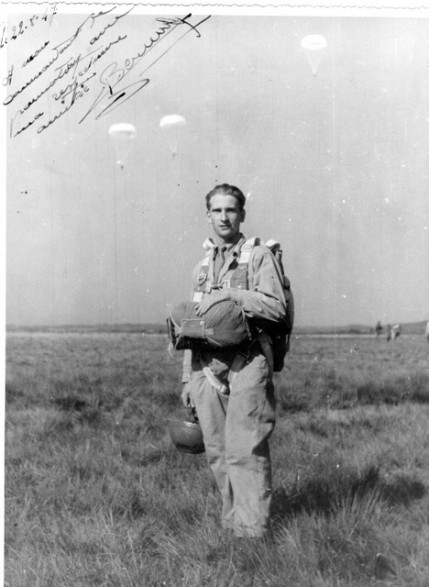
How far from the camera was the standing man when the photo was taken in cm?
386

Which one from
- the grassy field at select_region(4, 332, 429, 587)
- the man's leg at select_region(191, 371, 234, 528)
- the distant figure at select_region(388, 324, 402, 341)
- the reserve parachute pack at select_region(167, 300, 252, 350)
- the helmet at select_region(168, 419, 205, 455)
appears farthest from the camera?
the distant figure at select_region(388, 324, 402, 341)

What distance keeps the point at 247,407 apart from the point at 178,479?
1445 millimetres

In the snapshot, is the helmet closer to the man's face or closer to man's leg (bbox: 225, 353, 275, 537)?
man's leg (bbox: 225, 353, 275, 537)

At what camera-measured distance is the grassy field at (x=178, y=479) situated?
3588mm

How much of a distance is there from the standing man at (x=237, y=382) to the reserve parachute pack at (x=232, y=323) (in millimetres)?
26

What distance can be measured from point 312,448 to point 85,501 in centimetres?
213

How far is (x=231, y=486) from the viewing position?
13.6 ft

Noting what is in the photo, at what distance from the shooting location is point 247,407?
387cm

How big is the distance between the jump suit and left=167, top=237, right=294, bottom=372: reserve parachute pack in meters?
0.05

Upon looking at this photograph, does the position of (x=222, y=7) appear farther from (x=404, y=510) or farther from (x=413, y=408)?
(x=413, y=408)
